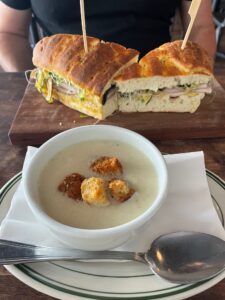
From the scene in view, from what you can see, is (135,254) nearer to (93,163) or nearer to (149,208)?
(149,208)

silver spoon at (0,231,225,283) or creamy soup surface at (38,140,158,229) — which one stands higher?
creamy soup surface at (38,140,158,229)

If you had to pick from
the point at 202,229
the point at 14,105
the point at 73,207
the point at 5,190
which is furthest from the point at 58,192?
the point at 14,105

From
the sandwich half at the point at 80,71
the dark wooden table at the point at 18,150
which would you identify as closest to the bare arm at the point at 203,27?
the dark wooden table at the point at 18,150

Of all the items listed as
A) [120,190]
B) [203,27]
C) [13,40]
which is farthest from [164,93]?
[13,40]

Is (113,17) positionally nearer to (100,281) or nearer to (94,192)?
(94,192)

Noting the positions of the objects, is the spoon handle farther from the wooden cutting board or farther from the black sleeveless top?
the black sleeveless top

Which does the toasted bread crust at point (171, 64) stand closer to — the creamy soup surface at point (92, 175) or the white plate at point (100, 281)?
the creamy soup surface at point (92, 175)

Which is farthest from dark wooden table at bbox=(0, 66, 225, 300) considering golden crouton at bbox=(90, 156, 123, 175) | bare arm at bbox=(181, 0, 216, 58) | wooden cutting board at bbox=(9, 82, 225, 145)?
bare arm at bbox=(181, 0, 216, 58)
